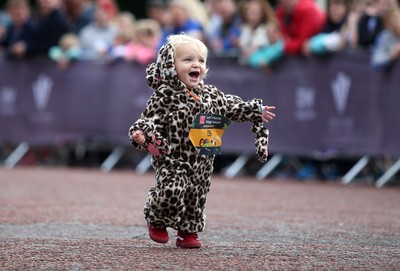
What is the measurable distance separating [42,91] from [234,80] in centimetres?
384

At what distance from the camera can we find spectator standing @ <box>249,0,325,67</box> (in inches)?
535

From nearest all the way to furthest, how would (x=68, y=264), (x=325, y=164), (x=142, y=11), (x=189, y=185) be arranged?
(x=68, y=264)
(x=189, y=185)
(x=325, y=164)
(x=142, y=11)

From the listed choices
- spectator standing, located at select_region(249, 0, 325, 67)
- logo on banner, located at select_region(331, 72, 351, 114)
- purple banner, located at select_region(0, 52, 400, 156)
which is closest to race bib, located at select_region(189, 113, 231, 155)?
purple banner, located at select_region(0, 52, 400, 156)

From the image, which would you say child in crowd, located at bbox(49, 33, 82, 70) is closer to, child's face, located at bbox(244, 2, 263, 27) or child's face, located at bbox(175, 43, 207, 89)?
child's face, located at bbox(244, 2, 263, 27)

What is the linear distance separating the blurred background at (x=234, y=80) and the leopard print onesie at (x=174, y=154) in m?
6.27

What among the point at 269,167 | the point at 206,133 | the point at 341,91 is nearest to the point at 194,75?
the point at 206,133

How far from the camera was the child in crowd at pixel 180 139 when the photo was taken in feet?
21.0

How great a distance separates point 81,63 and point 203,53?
9.92m

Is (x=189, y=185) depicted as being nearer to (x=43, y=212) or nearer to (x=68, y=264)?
(x=68, y=264)

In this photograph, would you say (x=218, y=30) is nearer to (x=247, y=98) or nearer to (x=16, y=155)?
(x=247, y=98)

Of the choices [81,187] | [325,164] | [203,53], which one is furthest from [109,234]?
[325,164]

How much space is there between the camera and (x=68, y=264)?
554cm

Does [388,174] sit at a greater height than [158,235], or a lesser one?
greater

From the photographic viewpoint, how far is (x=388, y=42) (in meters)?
12.5
